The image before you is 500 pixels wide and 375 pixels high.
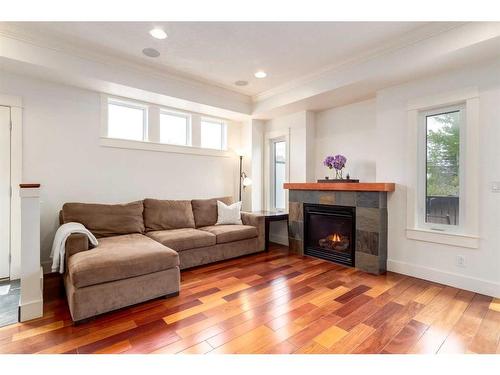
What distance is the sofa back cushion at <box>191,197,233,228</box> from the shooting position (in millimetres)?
4012

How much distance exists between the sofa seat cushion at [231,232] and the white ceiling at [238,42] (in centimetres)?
228

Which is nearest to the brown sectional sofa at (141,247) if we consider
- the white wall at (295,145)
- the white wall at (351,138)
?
the white wall at (295,145)

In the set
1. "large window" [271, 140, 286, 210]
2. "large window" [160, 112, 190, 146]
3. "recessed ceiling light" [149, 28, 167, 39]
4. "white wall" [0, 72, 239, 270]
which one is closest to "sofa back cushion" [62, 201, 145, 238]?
"white wall" [0, 72, 239, 270]

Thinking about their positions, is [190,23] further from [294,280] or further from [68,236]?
[294,280]

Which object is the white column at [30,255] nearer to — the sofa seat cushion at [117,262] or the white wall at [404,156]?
the sofa seat cushion at [117,262]

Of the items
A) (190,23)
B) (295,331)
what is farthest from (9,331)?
(190,23)

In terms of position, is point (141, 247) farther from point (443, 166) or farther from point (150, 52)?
point (443, 166)

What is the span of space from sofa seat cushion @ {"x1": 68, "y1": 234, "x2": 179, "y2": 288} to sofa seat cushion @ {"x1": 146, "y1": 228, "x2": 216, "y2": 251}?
438 millimetres

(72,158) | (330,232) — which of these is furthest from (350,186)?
(72,158)

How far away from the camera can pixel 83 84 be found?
3.25 m

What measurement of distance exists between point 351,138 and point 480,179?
1742 millimetres

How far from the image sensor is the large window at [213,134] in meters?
4.75

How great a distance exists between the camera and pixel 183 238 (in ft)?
10.5
